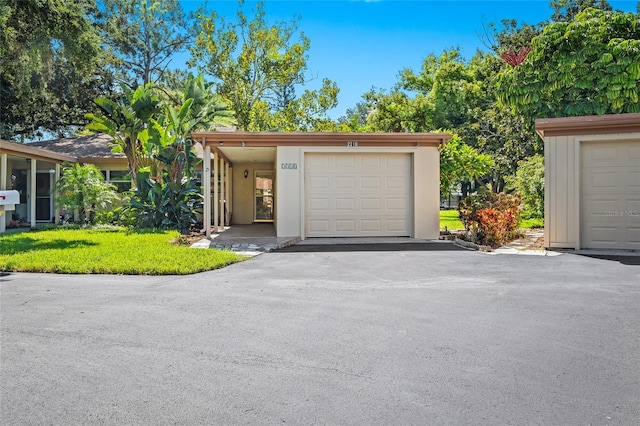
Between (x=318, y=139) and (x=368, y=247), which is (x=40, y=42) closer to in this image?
(x=318, y=139)

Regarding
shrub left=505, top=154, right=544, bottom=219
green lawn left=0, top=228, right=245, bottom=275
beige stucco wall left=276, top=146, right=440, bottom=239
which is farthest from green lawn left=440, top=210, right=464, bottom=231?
green lawn left=0, top=228, right=245, bottom=275

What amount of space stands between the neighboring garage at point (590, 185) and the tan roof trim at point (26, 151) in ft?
45.9

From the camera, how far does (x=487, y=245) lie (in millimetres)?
11445

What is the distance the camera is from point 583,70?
16.2 m

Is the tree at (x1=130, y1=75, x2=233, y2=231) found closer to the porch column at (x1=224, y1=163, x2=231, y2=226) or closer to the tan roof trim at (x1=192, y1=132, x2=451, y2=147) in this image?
the porch column at (x1=224, y1=163, x2=231, y2=226)

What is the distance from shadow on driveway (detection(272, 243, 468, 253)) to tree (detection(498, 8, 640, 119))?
347 inches

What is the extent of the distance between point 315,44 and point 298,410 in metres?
26.1

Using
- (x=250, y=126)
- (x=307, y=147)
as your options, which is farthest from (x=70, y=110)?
(x=307, y=147)

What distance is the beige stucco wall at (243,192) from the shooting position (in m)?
19.8

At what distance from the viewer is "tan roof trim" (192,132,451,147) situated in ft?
40.6

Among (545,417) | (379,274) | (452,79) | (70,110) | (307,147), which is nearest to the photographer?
(545,417)

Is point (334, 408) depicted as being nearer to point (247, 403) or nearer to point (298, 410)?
point (298, 410)

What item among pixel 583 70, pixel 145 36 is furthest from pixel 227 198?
pixel 145 36

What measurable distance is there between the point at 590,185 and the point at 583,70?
299 inches
